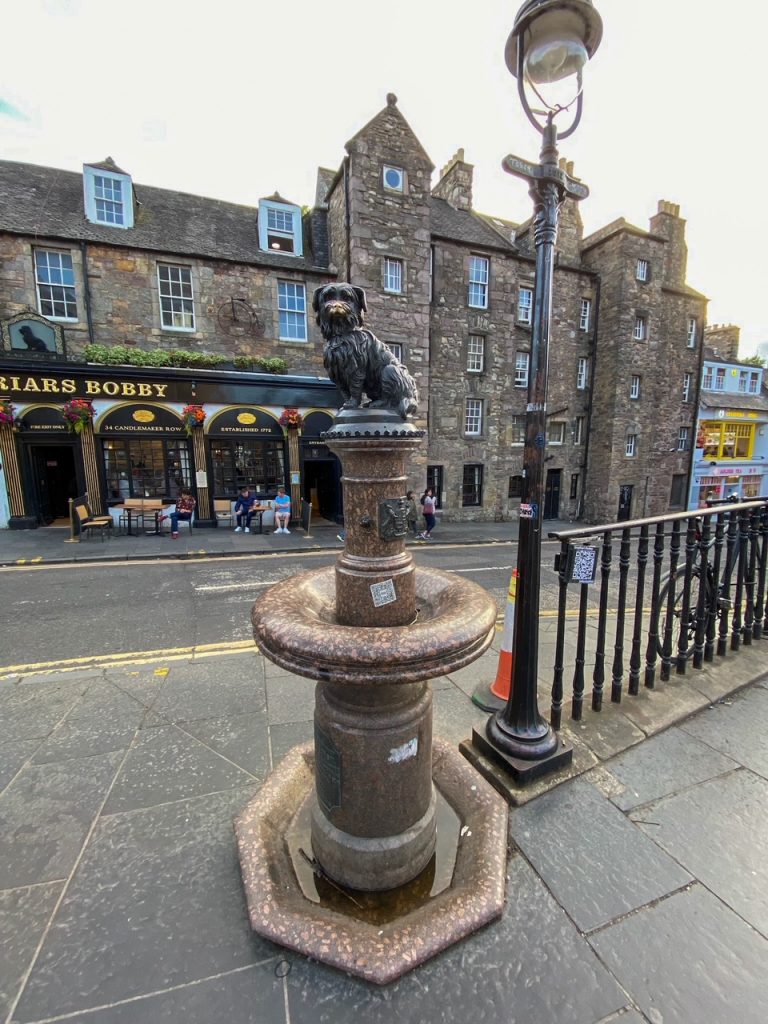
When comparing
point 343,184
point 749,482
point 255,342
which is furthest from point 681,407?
point 255,342

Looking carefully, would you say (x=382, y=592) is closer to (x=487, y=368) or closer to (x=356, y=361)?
(x=356, y=361)

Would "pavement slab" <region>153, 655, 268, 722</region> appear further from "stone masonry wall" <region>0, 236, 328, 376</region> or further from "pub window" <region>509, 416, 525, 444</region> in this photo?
"pub window" <region>509, 416, 525, 444</region>

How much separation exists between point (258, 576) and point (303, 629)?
7.54 meters

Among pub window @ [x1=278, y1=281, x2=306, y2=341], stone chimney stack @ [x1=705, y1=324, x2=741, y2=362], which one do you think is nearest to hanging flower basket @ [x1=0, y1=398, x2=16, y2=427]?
pub window @ [x1=278, y1=281, x2=306, y2=341]

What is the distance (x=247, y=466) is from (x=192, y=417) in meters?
2.46

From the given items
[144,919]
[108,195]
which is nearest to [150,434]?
[108,195]

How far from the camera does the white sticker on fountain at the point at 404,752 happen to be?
2145 millimetres

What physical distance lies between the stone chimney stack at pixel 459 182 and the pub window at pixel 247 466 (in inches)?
586

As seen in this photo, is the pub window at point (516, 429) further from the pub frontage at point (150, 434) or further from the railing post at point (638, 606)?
the railing post at point (638, 606)

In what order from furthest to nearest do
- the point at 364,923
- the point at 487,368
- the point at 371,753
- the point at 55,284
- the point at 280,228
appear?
1. the point at 487,368
2. the point at 280,228
3. the point at 55,284
4. the point at 371,753
5. the point at 364,923

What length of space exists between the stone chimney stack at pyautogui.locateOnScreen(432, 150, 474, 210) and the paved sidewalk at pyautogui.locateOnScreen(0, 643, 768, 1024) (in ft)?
77.0

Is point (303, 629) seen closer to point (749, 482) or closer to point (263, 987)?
point (263, 987)

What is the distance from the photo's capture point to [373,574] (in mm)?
2178

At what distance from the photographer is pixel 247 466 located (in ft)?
51.6
